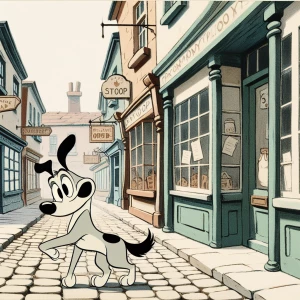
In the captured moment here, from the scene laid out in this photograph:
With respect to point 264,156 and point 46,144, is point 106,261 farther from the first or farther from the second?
point 46,144

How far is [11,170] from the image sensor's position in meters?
15.9

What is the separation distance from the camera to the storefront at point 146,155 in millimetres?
8969

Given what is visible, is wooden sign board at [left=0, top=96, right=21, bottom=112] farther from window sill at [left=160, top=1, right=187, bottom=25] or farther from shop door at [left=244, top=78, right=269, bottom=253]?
shop door at [left=244, top=78, right=269, bottom=253]

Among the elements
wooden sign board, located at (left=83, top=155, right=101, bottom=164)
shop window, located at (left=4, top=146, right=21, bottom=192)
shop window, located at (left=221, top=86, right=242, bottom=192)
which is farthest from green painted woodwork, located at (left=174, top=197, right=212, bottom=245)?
wooden sign board, located at (left=83, top=155, right=101, bottom=164)

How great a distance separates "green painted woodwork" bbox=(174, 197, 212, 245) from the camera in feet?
22.3

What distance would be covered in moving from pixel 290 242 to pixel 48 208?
8.52 ft

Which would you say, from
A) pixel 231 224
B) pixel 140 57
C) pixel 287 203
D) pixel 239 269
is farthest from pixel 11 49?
pixel 287 203

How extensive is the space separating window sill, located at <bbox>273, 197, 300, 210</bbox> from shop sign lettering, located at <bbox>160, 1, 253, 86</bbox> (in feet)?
7.69

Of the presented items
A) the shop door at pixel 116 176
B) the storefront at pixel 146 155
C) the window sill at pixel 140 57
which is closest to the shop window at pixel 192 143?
the storefront at pixel 146 155

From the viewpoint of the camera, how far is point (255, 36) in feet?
19.1

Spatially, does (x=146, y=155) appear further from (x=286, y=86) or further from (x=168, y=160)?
(x=286, y=86)

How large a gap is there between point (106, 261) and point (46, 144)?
1353 inches

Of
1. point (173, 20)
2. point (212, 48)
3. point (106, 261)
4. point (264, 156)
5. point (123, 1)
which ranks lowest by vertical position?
point (106, 261)

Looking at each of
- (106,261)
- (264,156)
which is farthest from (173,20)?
(106,261)
